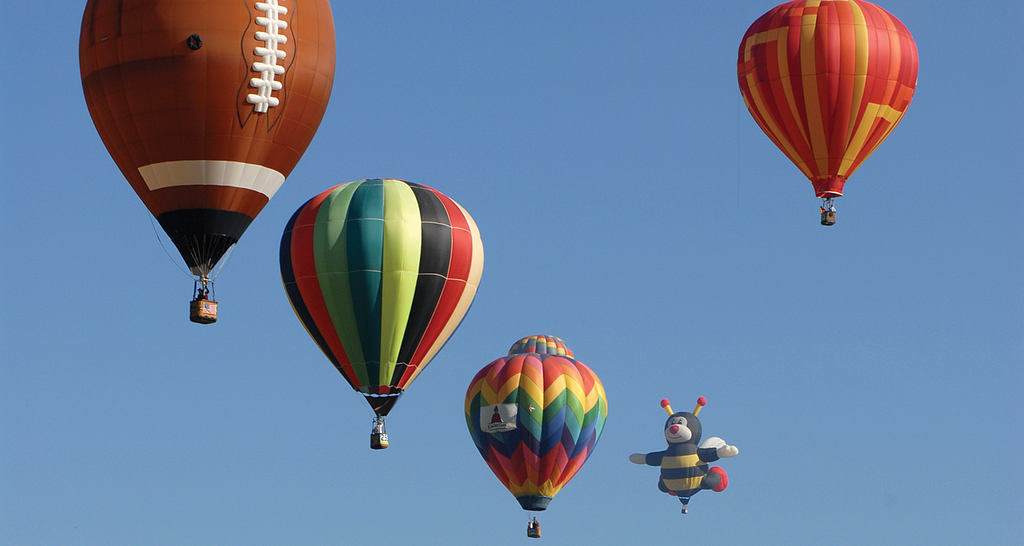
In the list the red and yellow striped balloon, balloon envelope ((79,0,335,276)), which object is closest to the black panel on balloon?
balloon envelope ((79,0,335,276))

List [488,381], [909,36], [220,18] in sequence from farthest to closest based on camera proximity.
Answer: [488,381], [909,36], [220,18]

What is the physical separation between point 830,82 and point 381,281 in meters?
8.30

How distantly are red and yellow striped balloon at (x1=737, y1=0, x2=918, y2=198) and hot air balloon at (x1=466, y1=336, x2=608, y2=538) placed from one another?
7.20 metres

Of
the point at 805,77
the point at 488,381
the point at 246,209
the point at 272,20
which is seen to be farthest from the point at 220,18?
the point at 488,381

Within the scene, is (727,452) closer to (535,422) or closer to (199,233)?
(535,422)

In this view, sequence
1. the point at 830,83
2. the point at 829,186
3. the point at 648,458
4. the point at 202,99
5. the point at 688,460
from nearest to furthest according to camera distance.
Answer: the point at 202,99, the point at 830,83, the point at 829,186, the point at 688,460, the point at 648,458

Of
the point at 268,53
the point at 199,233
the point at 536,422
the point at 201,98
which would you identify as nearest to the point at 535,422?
the point at 536,422

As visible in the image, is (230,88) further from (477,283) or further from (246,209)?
(477,283)

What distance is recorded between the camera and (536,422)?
41.2 meters

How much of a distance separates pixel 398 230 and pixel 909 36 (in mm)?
9680

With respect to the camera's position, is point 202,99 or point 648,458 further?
point 648,458

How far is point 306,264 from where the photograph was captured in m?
35.6

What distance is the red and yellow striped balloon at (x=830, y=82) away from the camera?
3641 cm

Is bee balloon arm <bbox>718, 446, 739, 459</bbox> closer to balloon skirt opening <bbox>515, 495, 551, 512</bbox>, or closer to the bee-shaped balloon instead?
the bee-shaped balloon
